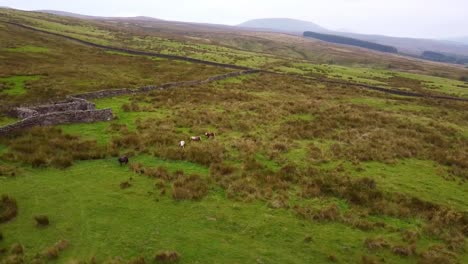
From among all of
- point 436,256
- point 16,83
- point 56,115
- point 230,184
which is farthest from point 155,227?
point 16,83

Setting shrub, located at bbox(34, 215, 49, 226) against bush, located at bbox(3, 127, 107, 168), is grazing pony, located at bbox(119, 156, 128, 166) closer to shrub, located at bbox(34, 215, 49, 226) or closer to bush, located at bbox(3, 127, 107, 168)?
bush, located at bbox(3, 127, 107, 168)

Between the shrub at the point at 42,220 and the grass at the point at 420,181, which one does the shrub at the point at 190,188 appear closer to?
the shrub at the point at 42,220

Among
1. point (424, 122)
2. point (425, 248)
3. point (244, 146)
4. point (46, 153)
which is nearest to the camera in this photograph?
→ point (425, 248)

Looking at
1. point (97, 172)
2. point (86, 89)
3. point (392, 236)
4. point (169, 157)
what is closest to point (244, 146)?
point (169, 157)

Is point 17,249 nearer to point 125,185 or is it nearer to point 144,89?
point 125,185

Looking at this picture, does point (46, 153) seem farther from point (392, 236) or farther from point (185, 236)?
point (392, 236)

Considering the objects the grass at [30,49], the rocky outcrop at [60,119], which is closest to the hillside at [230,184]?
the rocky outcrop at [60,119]

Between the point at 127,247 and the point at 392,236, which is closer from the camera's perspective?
the point at 127,247
